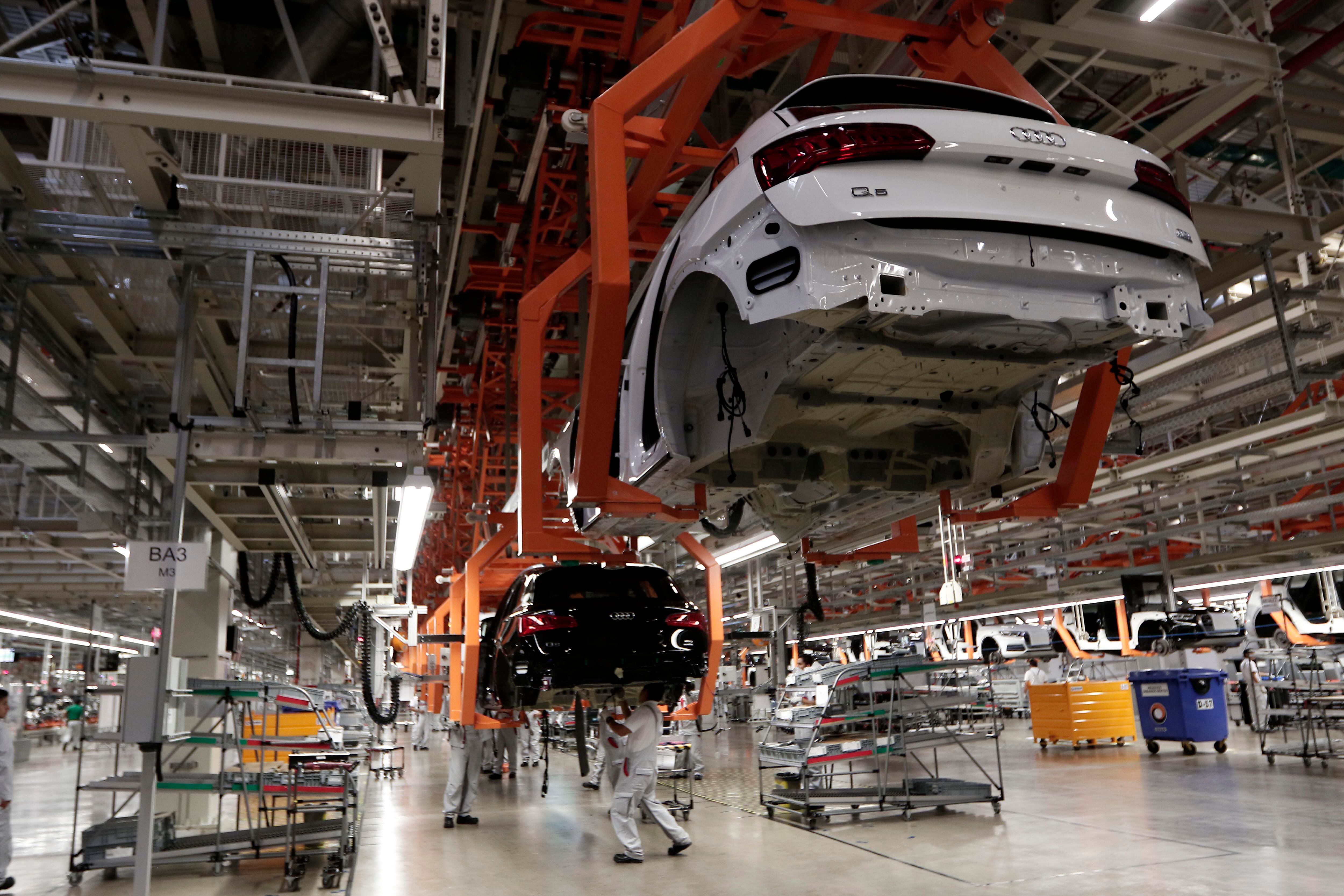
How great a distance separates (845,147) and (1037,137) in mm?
704

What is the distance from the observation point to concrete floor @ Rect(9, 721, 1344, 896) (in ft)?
18.7

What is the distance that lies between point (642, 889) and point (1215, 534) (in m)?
17.5

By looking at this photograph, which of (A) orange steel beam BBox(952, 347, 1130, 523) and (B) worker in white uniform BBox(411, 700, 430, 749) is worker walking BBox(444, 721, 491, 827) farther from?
(B) worker in white uniform BBox(411, 700, 430, 749)

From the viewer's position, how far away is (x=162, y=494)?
32.9 ft

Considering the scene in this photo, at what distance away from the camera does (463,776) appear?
9.08 meters

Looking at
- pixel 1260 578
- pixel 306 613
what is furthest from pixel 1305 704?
pixel 306 613

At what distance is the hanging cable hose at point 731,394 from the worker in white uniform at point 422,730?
63.6 feet

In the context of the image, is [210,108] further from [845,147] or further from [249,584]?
[249,584]

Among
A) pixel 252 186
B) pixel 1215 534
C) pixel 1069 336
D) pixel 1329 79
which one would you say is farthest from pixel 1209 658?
pixel 252 186

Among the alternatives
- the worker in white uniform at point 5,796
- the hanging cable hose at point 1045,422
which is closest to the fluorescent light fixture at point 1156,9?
the hanging cable hose at point 1045,422

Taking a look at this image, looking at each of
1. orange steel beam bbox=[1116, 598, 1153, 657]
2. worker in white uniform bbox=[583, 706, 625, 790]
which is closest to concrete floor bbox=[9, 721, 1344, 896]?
worker in white uniform bbox=[583, 706, 625, 790]

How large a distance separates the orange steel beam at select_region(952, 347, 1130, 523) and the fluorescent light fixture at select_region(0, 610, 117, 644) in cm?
1381

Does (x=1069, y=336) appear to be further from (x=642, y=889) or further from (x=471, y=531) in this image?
(x=471, y=531)

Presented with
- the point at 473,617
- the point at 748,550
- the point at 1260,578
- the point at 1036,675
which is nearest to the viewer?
the point at 473,617
